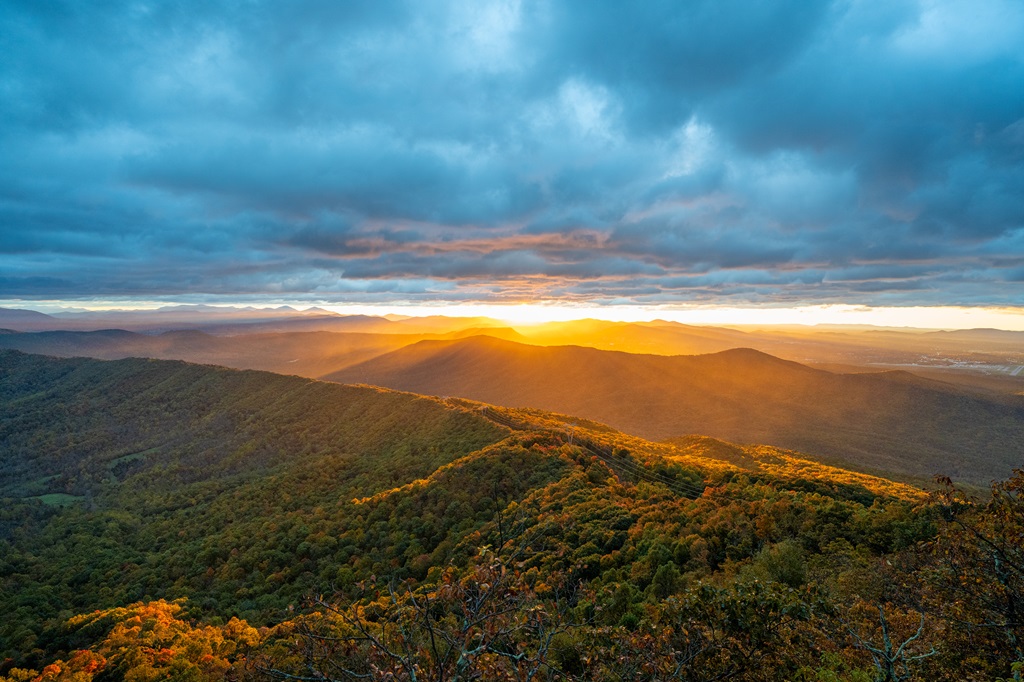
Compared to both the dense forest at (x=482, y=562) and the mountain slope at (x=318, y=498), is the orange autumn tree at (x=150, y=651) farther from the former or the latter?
the mountain slope at (x=318, y=498)

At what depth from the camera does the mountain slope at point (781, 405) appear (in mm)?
98688

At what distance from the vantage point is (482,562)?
718cm

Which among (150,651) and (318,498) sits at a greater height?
(150,651)

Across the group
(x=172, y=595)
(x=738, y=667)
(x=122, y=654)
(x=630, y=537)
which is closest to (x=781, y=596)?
(x=738, y=667)

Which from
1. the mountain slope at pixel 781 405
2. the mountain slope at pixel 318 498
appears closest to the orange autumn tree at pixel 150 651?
the mountain slope at pixel 318 498

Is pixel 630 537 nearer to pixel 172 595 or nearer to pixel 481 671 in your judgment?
pixel 481 671

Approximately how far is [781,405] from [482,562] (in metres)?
160

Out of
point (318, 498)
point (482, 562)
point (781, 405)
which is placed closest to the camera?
point (482, 562)

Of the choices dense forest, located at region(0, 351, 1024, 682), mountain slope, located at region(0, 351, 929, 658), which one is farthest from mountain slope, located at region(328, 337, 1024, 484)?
mountain slope, located at region(0, 351, 929, 658)

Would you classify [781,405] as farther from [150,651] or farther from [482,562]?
[482,562]

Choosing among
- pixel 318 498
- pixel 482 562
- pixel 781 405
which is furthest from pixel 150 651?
pixel 781 405

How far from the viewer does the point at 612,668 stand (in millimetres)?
9680

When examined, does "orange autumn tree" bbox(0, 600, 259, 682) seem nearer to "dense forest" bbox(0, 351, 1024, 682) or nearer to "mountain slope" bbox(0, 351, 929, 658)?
"dense forest" bbox(0, 351, 1024, 682)

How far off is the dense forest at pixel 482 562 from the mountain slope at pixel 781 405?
179 ft
